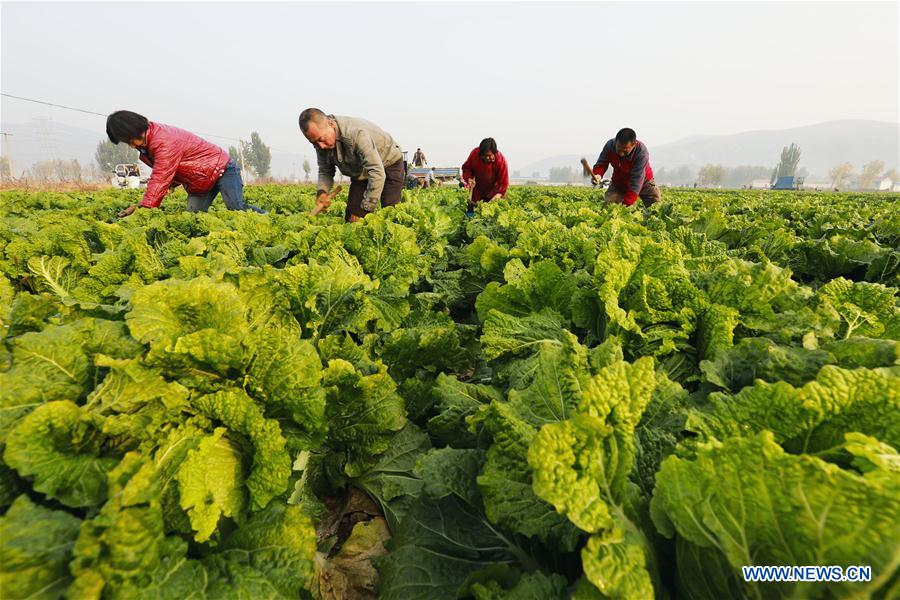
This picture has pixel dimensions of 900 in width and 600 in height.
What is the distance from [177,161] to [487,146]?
6433mm

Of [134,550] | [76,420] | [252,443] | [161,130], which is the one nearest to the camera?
[134,550]

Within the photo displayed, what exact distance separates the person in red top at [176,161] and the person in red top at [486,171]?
5506mm

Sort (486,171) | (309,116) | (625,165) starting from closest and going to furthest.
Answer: (309,116) → (625,165) → (486,171)

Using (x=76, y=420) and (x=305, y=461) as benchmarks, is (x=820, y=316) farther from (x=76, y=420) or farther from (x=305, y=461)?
(x=76, y=420)

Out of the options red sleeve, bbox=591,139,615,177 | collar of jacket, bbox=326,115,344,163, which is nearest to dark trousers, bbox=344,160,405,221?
collar of jacket, bbox=326,115,344,163

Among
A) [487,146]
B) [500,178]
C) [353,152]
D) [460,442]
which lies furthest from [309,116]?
[500,178]

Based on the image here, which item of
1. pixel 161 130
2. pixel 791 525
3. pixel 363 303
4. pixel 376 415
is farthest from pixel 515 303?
pixel 161 130

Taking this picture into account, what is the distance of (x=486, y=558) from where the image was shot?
5.61 ft

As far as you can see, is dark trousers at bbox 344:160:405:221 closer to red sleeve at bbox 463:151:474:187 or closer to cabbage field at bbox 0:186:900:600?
red sleeve at bbox 463:151:474:187

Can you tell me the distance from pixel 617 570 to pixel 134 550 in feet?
3.91

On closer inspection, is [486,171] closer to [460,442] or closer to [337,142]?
[337,142]

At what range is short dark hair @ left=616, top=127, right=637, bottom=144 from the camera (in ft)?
28.7

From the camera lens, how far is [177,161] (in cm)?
712

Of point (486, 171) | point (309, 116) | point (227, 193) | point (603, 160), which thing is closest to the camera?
point (309, 116)
